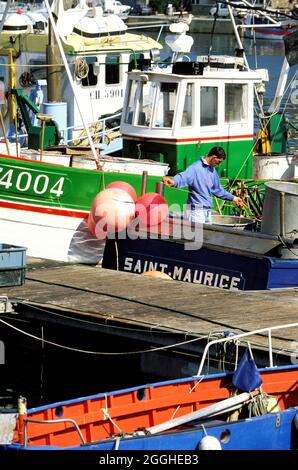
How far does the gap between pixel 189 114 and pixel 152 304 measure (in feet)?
18.8

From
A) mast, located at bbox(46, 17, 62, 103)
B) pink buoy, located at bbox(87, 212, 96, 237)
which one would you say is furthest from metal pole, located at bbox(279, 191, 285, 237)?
mast, located at bbox(46, 17, 62, 103)

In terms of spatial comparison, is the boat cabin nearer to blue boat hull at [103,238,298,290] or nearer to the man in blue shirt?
the man in blue shirt

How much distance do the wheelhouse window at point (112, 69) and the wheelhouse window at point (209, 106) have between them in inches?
254

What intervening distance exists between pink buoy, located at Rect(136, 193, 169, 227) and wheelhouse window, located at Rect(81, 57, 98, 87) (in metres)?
8.95

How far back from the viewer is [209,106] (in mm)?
18406

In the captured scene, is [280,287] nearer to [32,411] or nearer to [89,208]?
[89,208]

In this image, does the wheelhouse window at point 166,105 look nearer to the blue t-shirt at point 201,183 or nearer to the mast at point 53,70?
the blue t-shirt at point 201,183

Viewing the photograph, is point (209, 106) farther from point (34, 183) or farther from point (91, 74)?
→ point (91, 74)

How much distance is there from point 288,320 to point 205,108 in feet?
22.1

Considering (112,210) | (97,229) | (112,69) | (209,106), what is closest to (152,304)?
(112,210)

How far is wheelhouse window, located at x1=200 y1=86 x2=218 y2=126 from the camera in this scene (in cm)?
1828

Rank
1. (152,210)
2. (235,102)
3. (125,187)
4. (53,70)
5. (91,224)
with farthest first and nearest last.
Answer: (53,70), (235,102), (91,224), (125,187), (152,210)

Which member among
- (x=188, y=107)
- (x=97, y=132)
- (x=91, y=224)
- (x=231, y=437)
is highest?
(x=188, y=107)

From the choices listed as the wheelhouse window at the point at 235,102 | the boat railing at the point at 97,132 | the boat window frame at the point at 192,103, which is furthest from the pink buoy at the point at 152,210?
the boat railing at the point at 97,132
